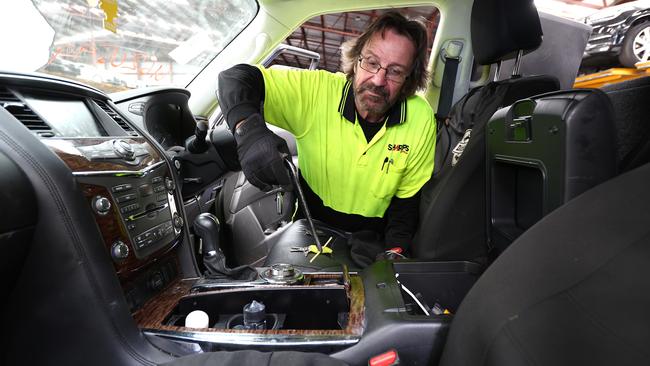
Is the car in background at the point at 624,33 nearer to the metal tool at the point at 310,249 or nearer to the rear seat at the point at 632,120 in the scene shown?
the rear seat at the point at 632,120

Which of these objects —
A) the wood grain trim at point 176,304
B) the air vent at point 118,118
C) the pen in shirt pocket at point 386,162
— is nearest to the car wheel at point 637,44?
the pen in shirt pocket at point 386,162

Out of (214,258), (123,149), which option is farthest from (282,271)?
(123,149)

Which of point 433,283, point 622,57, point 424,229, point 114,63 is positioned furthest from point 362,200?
point 622,57

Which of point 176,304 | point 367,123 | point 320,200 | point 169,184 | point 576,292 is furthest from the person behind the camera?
point 320,200

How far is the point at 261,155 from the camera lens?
1.22 meters

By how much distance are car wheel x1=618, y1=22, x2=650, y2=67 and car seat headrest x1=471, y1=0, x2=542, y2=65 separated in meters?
4.61

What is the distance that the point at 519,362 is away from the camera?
0.44 m

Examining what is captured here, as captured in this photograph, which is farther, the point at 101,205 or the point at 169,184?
the point at 169,184

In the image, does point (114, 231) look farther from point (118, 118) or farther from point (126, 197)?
point (118, 118)

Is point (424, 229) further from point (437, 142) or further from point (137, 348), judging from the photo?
point (137, 348)

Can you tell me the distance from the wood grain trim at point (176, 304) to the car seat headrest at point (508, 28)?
34.8 inches

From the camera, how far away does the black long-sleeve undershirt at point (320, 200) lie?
137 cm

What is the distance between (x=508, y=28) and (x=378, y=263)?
851 mm

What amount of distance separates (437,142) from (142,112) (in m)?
1.25
